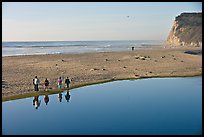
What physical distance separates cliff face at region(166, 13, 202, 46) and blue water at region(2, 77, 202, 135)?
104 meters

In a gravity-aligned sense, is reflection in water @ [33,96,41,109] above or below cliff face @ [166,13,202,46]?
below

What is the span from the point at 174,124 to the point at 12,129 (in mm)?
9159

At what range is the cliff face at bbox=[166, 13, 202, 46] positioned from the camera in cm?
13598

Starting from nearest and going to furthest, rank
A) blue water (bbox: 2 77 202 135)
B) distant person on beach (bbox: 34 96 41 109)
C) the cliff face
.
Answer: blue water (bbox: 2 77 202 135) → distant person on beach (bbox: 34 96 41 109) → the cliff face

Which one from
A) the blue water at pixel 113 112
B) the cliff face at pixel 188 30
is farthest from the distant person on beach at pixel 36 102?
the cliff face at pixel 188 30

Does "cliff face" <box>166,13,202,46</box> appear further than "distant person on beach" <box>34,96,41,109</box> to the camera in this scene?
Yes

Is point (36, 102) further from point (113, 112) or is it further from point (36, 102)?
point (113, 112)

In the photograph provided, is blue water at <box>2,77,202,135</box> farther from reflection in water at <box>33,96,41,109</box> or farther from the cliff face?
the cliff face

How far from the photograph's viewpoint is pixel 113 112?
20141 millimetres

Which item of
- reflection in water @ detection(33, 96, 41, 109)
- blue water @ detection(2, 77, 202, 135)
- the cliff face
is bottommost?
reflection in water @ detection(33, 96, 41, 109)

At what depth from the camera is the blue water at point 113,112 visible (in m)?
16.6

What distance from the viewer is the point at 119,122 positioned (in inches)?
699

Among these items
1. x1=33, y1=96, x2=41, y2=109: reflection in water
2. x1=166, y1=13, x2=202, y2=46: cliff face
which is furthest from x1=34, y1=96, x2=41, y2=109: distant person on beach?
x1=166, y1=13, x2=202, y2=46: cliff face

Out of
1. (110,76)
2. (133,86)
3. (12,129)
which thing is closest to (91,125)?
(12,129)
